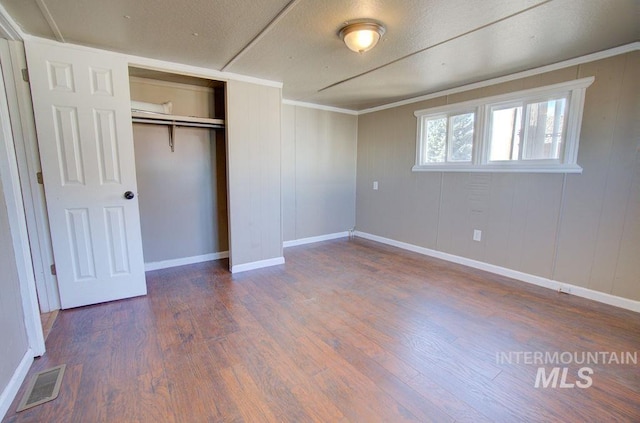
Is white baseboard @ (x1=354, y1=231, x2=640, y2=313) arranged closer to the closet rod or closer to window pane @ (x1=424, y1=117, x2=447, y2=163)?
window pane @ (x1=424, y1=117, x2=447, y2=163)

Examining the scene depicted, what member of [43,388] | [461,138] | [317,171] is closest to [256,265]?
[317,171]

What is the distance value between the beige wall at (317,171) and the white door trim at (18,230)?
3.12 metres

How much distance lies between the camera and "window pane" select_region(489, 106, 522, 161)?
3.28m

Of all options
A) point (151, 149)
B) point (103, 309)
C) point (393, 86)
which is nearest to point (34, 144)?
point (151, 149)

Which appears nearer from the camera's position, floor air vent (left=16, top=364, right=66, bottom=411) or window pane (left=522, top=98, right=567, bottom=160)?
floor air vent (left=16, top=364, right=66, bottom=411)

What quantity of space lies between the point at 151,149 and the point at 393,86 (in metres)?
3.15

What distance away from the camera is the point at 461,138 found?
387 centimetres

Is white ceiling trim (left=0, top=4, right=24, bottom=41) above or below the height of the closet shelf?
above

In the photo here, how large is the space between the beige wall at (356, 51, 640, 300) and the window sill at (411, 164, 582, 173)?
0.06 meters

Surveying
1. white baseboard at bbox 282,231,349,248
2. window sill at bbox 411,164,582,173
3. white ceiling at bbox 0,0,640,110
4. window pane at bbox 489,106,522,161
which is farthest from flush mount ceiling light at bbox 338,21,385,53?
white baseboard at bbox 282,231,349,248

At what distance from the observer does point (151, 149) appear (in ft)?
11.3

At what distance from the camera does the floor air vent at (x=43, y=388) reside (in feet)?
5.13

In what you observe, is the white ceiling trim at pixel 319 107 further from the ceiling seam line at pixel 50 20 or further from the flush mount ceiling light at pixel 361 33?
the ceiling seam line at pixel 50 20

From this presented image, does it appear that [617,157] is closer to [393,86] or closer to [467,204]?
[467,204]
